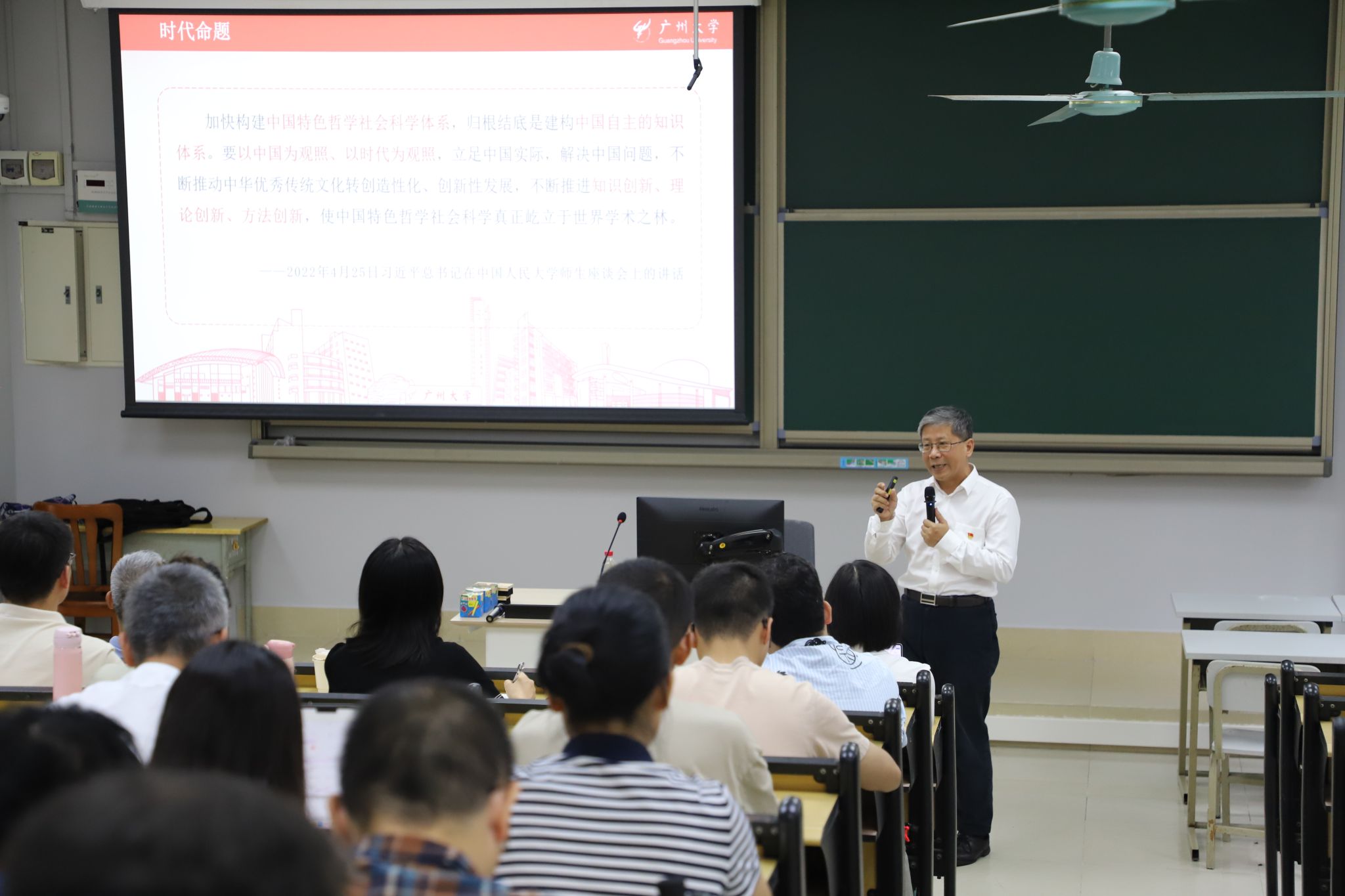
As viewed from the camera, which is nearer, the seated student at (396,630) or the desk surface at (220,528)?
the seated student at (396,630)

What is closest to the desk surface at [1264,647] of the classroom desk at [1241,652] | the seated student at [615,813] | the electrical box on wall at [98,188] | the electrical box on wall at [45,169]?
the classroom desk at [1241,652]

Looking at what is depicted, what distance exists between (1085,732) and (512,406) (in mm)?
2903

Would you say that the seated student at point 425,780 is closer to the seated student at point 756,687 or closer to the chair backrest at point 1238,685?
the seated student at point 756,687

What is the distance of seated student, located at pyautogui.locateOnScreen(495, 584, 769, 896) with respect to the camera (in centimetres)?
157

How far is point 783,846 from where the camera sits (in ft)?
6.37

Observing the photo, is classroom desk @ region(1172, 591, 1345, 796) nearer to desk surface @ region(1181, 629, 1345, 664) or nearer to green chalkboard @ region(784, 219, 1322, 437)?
desk surface @ region(1181, 629, 1345, 664)

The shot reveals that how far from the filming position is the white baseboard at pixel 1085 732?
5.41 meters

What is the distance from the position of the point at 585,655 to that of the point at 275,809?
3.43 ft

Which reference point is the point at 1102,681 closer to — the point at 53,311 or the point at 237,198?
the point at 237,198

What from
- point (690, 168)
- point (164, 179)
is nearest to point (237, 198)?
point (164, 179)

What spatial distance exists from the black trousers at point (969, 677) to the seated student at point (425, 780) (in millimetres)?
3063

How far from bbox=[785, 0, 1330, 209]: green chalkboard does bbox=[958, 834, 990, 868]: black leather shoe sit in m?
2.77

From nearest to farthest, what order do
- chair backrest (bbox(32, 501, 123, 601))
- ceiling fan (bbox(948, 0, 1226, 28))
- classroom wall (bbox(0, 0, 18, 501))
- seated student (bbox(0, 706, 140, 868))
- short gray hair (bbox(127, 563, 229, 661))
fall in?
seated student (bbox(0, 706, 140, 868))
short gray hair (bbox(127, 563, 229, 661))
ceiling fan (bbox(948, 0, 1226, 28))
chair backrest (bbox(32, 501, 123, 601))
classroom wall (bbox(0, 0, 18, 501))

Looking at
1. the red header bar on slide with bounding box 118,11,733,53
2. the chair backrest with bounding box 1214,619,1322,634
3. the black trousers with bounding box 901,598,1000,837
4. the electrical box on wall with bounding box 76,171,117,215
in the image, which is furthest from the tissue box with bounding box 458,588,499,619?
the electrical box on wall with bounding box 76,171,117,215
